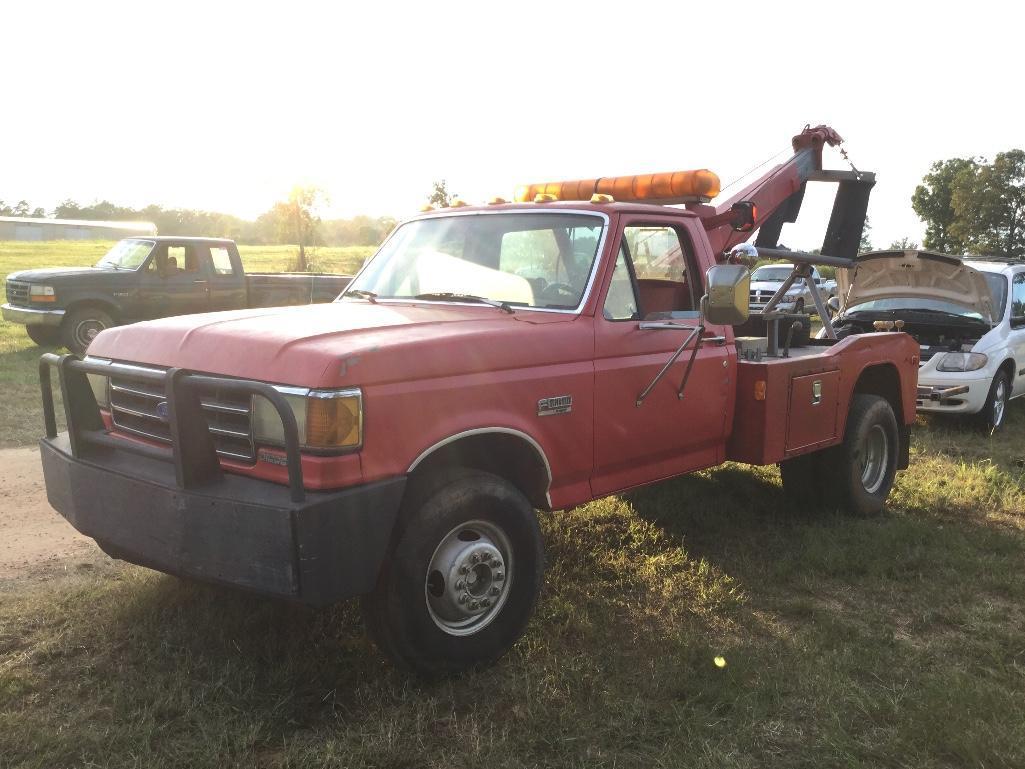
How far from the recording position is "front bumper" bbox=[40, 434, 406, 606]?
3168mm

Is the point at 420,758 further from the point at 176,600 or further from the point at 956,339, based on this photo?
the point at 956,339

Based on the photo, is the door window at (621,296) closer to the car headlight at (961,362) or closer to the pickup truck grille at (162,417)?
the pickup truck grille at (162,417)

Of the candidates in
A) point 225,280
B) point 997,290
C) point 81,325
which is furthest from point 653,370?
point 81,325

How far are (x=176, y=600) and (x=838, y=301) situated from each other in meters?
8.86

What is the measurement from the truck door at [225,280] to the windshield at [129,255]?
0.98 meters

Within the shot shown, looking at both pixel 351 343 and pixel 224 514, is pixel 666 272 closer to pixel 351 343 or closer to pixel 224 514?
pixel 351 343

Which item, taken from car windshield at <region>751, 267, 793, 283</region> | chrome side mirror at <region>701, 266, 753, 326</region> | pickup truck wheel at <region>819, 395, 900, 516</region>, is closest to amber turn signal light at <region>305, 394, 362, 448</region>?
chrome side mirror at <region>701, 266, 753, 326</region>

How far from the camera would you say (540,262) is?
4629mm

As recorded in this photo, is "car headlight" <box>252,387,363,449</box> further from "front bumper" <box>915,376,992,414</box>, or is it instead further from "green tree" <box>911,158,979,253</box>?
"green tree" <box>911,158,979,253</box>

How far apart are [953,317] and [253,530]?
351 inches


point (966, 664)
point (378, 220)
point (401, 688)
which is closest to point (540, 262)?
point (401, 688)

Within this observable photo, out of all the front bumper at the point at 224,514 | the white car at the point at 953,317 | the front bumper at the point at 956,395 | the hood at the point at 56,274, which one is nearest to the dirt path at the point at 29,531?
the front bumper at the point at 224,514

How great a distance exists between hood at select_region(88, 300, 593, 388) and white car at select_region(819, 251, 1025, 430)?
6.02 meters

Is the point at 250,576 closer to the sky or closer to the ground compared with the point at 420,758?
closer to the sky
